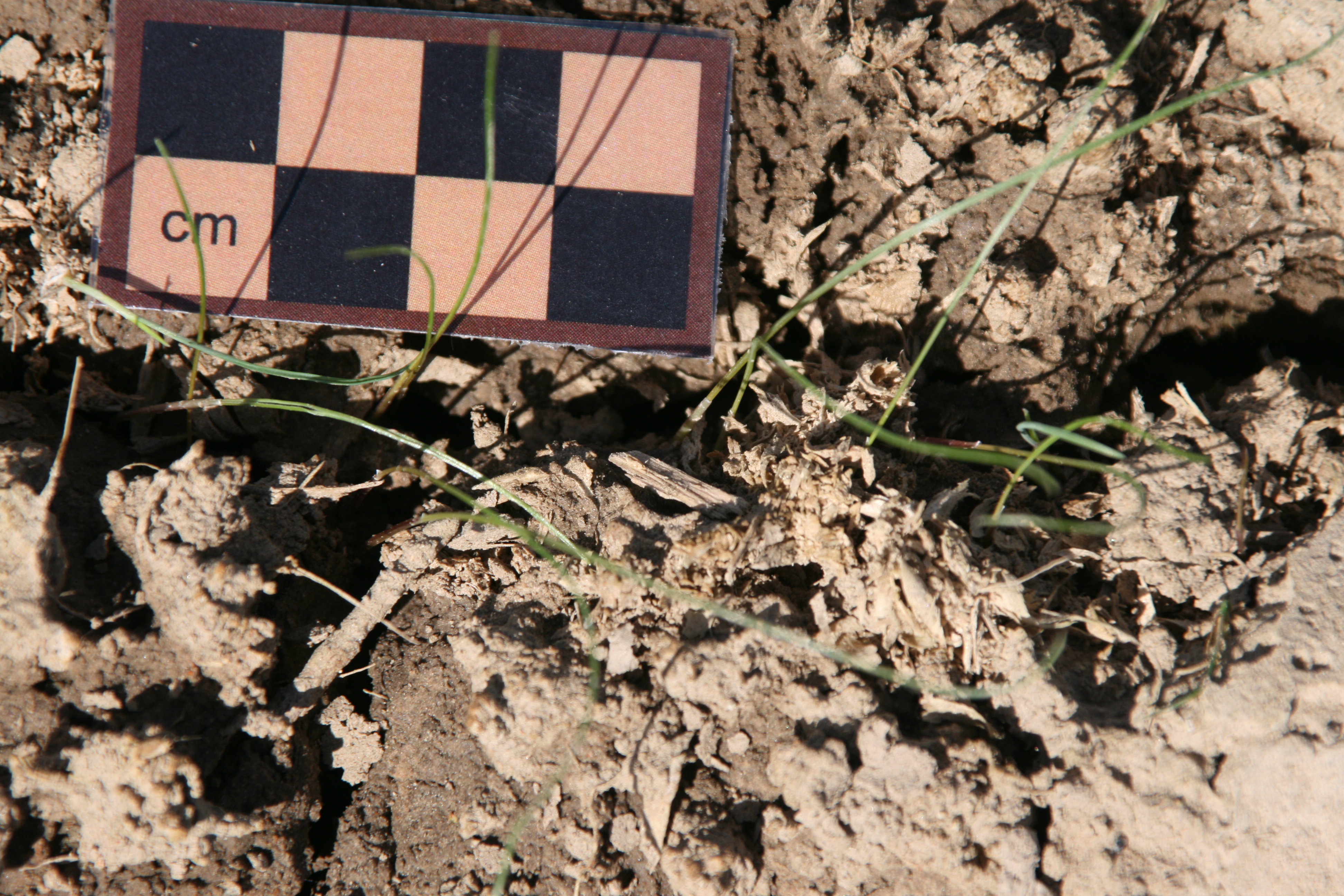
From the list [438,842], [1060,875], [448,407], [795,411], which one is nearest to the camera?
[1060,875]

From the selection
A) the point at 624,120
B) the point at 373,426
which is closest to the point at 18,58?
the point at 373,426

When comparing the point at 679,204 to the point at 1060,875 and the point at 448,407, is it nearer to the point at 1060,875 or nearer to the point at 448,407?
the point at 448,407

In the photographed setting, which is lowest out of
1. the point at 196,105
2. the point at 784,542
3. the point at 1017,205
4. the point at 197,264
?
the point at 784,542

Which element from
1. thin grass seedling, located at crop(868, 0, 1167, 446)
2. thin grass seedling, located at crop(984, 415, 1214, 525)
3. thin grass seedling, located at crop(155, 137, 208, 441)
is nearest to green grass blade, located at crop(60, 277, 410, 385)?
thin grass seedling, located at crop(155, 137, 208, 441)

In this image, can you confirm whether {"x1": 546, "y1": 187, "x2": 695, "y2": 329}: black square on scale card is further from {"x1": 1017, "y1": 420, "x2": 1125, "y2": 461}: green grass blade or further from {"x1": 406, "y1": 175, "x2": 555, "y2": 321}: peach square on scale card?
{"x1": 1017, "y1": 420, "x2": 1125, "y2": 461}: green grass blade

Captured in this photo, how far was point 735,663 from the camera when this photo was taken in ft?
3.84

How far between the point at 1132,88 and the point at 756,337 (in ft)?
2.80

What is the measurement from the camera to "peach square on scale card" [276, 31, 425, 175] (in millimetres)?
1465

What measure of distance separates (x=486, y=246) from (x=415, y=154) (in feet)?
0.73

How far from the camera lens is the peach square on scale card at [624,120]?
147cm

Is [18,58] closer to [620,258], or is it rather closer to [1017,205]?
[620,258]

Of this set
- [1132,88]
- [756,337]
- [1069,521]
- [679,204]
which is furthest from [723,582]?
[1132,88]

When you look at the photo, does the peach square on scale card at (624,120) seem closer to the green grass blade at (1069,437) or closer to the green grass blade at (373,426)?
the green grass blade at (373,426)

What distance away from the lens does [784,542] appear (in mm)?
1226
